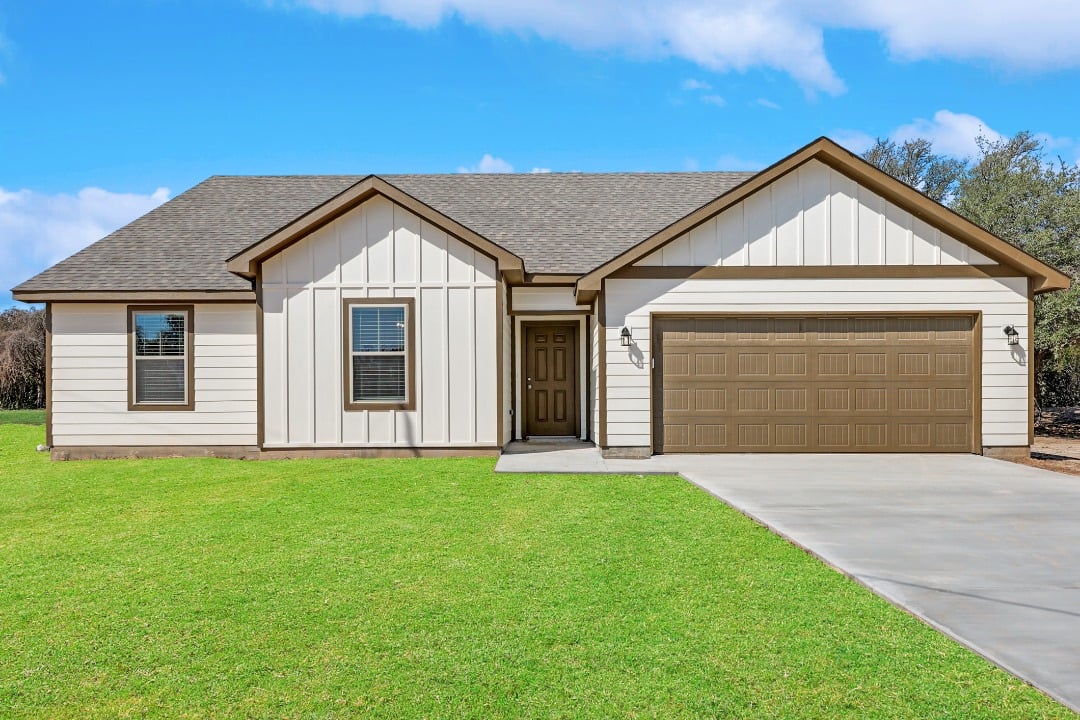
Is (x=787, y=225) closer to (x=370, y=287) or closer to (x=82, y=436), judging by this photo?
(x=370, y=287)

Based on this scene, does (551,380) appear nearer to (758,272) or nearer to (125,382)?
(758,272)

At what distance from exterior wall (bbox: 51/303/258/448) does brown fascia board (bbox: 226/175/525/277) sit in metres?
1.29

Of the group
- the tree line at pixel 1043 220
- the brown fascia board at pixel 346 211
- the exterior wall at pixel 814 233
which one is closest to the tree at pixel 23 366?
the brown fascia board at pixel 346 211

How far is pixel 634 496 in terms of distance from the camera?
6.92m

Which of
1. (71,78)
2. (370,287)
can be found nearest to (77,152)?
(71,78)

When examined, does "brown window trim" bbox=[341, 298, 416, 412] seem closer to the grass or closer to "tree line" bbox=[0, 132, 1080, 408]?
the grass

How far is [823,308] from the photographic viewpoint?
10.0 metres

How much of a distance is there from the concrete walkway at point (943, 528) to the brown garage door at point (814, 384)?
17.8 inches

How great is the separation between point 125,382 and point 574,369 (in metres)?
7.65

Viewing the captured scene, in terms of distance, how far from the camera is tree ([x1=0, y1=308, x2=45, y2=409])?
72.2ft

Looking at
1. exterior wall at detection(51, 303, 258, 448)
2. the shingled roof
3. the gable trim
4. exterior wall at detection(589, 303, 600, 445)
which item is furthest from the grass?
the shingled roof

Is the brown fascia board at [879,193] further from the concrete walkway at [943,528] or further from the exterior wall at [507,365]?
the concrete walkway at [943,528]

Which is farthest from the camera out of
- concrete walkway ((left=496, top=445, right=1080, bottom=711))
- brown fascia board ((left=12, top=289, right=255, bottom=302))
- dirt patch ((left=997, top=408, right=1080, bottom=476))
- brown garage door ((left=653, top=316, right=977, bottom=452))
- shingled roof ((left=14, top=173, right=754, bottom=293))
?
shingled roof ((left=14, top=173, right=754, bottom=293))

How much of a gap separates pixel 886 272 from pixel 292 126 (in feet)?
42.8
